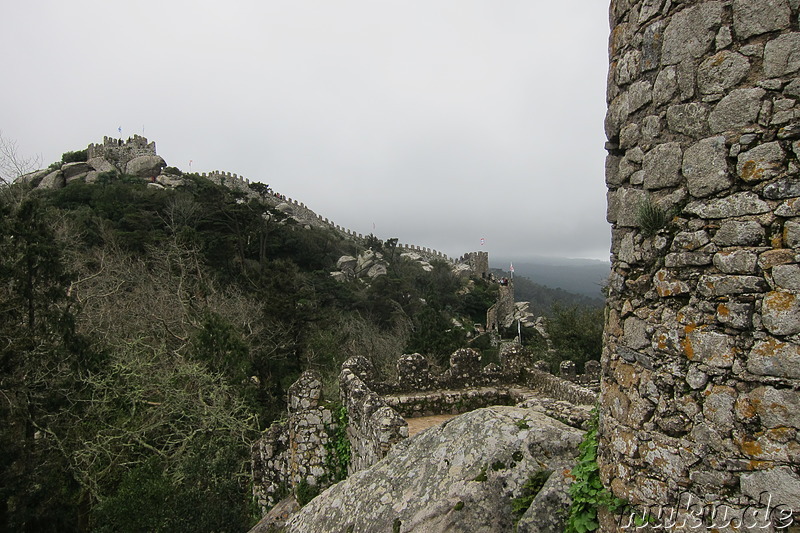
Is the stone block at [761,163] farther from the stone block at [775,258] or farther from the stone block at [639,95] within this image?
the stone block at [639,95]

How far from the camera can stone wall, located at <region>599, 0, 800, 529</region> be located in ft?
6.33

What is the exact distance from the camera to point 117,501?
6.48m

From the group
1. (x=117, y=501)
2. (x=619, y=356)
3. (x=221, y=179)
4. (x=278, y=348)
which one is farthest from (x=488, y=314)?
(x=619, y=356)

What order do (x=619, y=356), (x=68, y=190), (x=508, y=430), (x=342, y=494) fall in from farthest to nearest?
(x=68, y=190) → (x=342, y=494) → (x=508, y=430) → (x=619, y=356)

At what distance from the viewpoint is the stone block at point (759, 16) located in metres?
1.96

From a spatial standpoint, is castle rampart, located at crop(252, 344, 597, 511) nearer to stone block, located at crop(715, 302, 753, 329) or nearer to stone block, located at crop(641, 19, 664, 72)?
stone block, located at crop(715, 302, 753, 329)

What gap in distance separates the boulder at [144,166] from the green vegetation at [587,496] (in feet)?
165

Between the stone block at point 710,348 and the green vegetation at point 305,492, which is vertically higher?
the stone block at point 710,348

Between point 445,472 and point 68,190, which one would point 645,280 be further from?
point 68,190

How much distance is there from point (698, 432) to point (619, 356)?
540 mm

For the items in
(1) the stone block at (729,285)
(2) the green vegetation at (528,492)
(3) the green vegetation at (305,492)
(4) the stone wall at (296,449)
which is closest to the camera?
(1) the stone block at (729,285)

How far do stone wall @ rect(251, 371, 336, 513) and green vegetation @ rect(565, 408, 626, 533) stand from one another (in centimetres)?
574

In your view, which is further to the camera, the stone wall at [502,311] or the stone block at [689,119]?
the stone wall at [502,311]

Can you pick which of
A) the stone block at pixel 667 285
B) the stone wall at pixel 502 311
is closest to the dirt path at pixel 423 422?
the stone block at pixel 667 285
